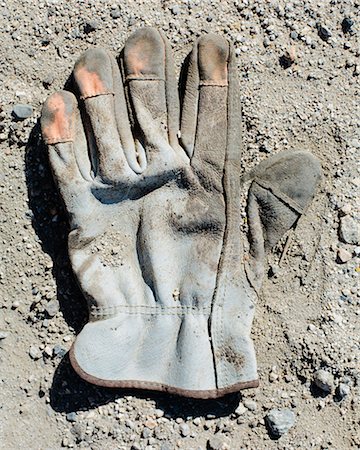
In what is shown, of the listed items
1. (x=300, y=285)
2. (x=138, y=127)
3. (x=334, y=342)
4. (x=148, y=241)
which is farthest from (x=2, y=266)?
(x=334, y=342)

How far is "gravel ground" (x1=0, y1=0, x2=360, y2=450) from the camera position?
2.49 meters

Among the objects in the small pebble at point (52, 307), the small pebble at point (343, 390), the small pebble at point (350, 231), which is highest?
the small pebble at point (350, 231)

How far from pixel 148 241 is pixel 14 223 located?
1.85 ft

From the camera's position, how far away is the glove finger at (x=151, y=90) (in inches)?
95.5

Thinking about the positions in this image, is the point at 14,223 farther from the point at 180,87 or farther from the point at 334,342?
the point at 334,342

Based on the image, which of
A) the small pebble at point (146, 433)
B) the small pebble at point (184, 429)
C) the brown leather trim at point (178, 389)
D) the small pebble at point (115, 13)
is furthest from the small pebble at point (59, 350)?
the small pebble at point (115, 13)

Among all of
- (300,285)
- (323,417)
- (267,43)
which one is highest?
(267,43)

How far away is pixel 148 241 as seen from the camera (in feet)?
8.09

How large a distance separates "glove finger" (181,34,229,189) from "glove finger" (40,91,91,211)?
17.2 inches

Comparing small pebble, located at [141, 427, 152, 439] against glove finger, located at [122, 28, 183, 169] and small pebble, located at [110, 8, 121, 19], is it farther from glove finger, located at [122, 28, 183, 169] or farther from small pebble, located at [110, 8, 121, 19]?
small pebble, located at [110, 8, 121, 19]

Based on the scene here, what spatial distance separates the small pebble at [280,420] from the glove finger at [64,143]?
3.77 feet

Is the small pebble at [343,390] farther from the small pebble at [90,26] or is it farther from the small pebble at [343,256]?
the small pebble at [90,26]

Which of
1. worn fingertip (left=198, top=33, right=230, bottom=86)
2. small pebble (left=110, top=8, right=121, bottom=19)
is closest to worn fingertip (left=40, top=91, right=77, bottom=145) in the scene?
small pebble (left=110, top=8, right=121, bottom=19)

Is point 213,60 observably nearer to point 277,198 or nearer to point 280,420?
point 277,198
